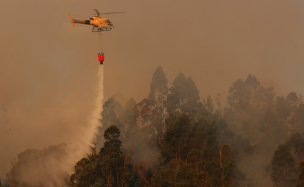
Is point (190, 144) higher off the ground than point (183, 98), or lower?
lower

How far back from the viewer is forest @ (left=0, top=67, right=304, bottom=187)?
74.6 m

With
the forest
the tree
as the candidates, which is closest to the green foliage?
the forest

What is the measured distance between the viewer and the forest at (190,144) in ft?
245

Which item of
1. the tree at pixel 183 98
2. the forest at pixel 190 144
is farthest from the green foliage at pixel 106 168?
the tree at pixel 183 98

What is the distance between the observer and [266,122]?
104312mm

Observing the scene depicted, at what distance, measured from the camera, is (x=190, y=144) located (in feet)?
295

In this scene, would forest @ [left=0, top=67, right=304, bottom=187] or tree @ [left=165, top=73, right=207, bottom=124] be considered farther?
tree @ [left=165, top=73, right=207, bottom=124]

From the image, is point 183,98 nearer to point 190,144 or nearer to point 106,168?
point 190,144

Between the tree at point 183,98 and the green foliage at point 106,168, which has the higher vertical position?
the tree at point 183,98

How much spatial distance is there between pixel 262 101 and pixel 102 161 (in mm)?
73753

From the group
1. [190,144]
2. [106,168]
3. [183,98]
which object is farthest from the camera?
[183,98]

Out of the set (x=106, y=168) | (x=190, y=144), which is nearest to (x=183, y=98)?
(x=190, y=144)

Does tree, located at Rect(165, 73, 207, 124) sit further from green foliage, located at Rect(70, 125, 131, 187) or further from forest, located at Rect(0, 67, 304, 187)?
green foliage, located at Rect(70, 125, 131, 187)

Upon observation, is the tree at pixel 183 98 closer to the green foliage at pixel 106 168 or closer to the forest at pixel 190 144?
the forest at pixel 190 144
